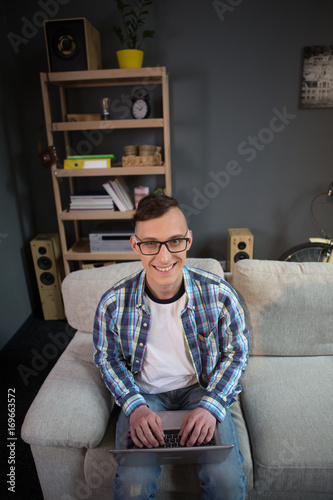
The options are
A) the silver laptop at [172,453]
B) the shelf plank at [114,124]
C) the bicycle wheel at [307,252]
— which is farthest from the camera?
the bicycle wheel at [307,252]

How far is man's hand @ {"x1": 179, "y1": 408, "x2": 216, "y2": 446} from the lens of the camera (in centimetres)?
112

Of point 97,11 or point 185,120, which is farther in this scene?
point 185,120

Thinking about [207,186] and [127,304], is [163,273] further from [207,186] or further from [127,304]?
[207,186]

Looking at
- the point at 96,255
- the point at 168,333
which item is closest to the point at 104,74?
the point at 96,255

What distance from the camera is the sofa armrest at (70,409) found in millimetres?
1205

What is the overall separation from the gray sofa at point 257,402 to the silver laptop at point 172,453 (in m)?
0.12

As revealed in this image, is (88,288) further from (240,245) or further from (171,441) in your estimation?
(240,245)

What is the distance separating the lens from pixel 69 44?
241 cm

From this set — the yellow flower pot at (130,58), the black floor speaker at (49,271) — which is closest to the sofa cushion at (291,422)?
the black floor speaker at (49,271)

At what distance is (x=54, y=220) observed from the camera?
10.4ft

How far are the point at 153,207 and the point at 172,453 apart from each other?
0.75m

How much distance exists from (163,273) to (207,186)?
2010mm

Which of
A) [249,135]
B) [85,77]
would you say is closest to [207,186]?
[249,135]

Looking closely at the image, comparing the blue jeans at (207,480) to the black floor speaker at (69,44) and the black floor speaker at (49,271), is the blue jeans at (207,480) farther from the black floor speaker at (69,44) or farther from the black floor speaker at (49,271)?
the black floor speaker at (69,44)
